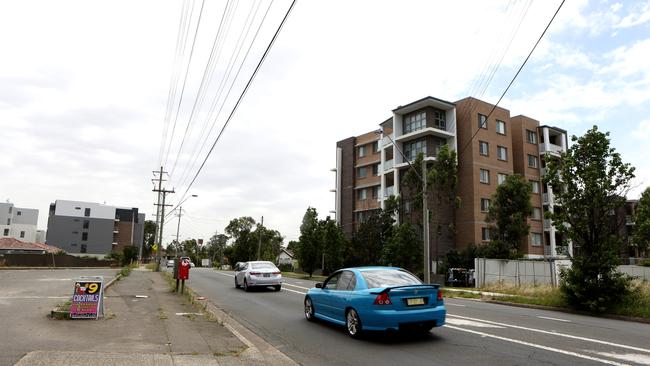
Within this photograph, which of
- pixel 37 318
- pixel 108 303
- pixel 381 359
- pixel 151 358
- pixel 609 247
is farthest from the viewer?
pixel 609 247

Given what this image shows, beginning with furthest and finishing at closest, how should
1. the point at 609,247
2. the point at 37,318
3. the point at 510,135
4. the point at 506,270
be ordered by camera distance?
the point at 510,135
the point at 506,270
the point at 609,247
the point at 37,318

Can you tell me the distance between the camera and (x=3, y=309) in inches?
447

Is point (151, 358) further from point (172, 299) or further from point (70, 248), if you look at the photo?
point (70, 248)

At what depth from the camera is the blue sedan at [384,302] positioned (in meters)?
8.20

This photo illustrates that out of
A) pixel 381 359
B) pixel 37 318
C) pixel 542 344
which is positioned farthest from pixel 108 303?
pixel 542 344

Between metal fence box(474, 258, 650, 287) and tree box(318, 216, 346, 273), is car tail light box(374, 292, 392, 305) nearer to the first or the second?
metal fence box(474, 258, 650, 287)

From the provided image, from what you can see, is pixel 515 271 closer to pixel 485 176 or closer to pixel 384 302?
pixel 485 176

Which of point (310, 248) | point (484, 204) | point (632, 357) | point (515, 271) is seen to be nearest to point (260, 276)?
point (632, 357)

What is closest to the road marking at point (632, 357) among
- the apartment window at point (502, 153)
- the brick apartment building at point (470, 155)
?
the brick apartment building at point (470, 155)

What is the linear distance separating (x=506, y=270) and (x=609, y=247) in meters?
15.1

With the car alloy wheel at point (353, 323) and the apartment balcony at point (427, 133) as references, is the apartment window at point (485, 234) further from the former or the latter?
the car alloy wheel at point (353, 323)

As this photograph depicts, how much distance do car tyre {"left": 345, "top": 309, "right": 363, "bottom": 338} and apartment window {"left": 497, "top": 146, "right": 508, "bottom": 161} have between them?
4036cm

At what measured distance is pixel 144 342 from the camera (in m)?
7.69

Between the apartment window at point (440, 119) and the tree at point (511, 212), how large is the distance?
10853 millimetres
